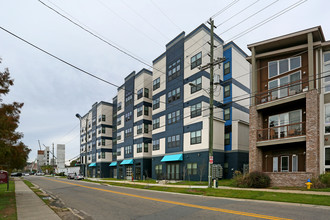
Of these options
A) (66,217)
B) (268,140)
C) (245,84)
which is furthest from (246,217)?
(245,84)

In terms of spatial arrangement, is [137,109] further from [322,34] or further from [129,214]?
[129,214]

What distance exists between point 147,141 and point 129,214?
33.9 m

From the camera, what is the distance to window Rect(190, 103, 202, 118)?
31.5 meters

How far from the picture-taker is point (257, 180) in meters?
19.9

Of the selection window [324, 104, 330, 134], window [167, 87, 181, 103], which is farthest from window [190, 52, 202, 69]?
window [324, 104, 330, 134]

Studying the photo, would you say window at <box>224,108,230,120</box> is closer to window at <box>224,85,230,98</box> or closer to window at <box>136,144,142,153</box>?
window at <box>224,85,230,98</box>

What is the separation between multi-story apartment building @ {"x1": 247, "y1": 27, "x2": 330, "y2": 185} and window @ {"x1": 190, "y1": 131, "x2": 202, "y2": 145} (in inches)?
331

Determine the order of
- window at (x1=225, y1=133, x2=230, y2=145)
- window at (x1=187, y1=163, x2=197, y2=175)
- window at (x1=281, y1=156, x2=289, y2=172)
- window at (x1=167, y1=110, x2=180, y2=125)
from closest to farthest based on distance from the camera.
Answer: window at (x1=281, y1=156, x2=289, y2=172)
window at (x1=187, y1=163, x2=197, y2=175)
window at (x1=225, y1=133, x2=230, y2=145)
window at (x1=167, y1=110, x2=180, y2=125)

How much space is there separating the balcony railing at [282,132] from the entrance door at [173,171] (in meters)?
13.8

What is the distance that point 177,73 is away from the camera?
36.7 m

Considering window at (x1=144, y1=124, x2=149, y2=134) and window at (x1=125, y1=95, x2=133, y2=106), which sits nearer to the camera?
window at (x1=144, y1=124, x2=149, y2=134)

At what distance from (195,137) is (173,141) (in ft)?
16.0

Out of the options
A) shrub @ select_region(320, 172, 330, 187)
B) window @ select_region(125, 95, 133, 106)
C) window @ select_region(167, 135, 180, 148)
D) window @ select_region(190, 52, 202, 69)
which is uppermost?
window @ select_region(190, 52, 202, 69)

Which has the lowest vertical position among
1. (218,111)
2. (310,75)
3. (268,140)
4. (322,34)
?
(268,140)
